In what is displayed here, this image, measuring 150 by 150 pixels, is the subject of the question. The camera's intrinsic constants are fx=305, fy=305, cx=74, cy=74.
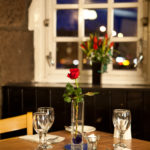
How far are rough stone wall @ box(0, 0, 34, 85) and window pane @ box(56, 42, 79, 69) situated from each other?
0.28 m

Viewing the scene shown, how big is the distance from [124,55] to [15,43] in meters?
1.03

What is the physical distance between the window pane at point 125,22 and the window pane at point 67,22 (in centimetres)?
40

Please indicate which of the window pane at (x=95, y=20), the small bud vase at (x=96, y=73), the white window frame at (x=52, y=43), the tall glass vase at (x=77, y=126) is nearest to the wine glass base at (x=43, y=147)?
the tall glass vase at (x=77, y=126)

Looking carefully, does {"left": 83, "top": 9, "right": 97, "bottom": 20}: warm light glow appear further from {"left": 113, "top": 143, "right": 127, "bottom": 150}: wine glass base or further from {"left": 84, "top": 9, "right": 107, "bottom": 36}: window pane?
{"left": 113, "top": 143, "right": 127, "bottom": 150}: wine glass base

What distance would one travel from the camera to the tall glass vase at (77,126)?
4.30ft

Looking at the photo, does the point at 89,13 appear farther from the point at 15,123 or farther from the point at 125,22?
the point at 15,123

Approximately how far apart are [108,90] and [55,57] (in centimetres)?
81

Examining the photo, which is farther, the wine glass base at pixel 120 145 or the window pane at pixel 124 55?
the window pane at pixel 124 55

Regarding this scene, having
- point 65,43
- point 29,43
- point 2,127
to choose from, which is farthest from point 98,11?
point 2,127

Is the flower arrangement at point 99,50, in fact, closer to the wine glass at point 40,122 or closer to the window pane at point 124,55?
the window pane at point 124,55

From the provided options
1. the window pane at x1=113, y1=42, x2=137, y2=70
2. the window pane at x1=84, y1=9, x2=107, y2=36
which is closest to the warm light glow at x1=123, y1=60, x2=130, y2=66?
the window pane at x1=113, y1=42, x2=137, y2=70

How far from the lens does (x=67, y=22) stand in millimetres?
3035

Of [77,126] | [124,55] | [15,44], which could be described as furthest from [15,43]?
[77,126]

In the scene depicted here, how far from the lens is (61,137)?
1.56 m
